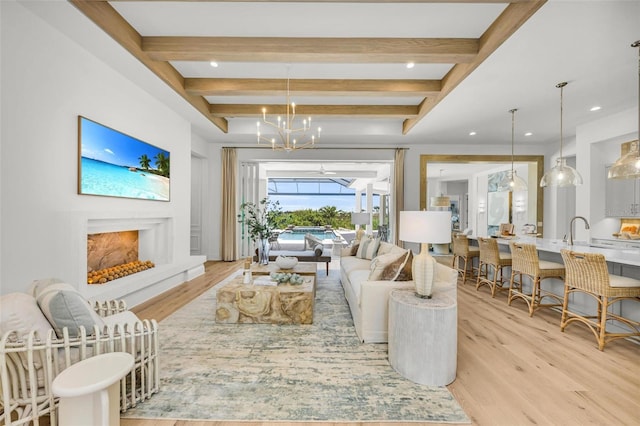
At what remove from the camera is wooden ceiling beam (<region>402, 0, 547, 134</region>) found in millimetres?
2287

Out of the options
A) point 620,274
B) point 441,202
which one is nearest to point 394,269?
point 620,274

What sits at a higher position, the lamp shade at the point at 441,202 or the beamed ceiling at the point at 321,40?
the beamed ceiling at the point at 321,40

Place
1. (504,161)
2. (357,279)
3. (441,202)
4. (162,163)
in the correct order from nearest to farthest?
(357,279), (162,163), (504,161), (441,202)

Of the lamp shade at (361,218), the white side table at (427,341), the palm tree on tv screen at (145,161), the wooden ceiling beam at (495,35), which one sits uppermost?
the wooden ceiling beam at (495,35)

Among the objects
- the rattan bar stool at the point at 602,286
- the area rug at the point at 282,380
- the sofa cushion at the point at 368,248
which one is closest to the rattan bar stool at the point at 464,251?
the sofa cushion at the point at 368,248

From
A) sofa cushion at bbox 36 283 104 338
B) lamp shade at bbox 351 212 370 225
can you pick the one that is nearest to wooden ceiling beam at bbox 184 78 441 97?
sofa cushion at bbox 36 283 104 338

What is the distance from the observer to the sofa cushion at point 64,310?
1.64 m

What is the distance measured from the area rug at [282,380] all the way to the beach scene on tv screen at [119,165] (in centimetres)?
178

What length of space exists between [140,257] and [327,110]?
392 cm

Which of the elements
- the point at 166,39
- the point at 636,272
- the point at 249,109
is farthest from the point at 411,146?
the point at 166,39

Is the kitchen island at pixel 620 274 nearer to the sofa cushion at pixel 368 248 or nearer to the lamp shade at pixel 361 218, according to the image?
the sofa cushion at pixel 368 248

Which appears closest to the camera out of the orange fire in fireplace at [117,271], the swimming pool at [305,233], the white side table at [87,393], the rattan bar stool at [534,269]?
the white side table at [87,393]

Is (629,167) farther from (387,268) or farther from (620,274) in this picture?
(387,268)

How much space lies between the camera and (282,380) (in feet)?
6.81
